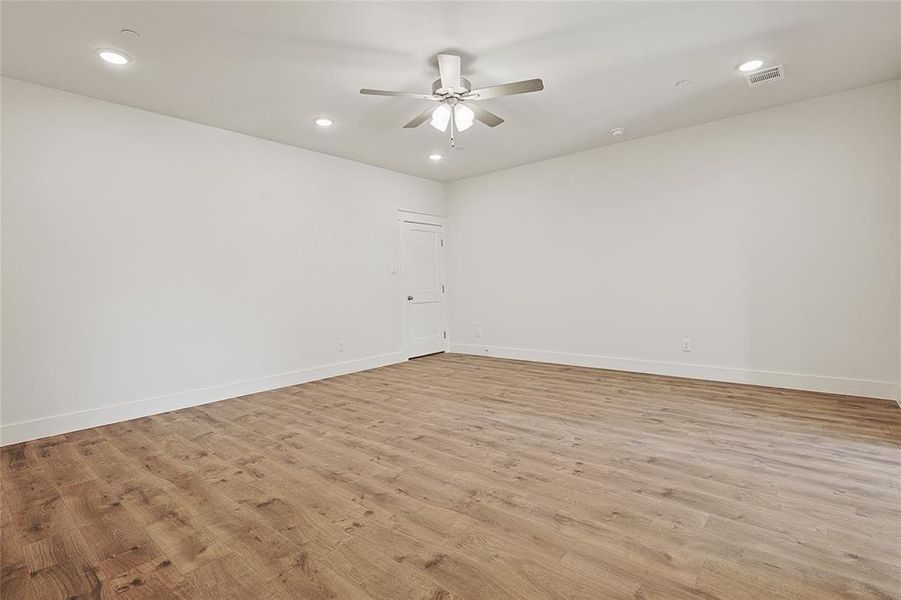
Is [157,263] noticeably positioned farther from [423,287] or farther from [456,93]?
[423,287]

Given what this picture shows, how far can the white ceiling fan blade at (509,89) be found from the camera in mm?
2861

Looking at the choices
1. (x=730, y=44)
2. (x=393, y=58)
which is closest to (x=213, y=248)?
(x=393, y=58)

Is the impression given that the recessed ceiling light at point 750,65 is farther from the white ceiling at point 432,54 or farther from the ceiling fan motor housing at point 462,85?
the ceiling fan motor housing at point 462,85

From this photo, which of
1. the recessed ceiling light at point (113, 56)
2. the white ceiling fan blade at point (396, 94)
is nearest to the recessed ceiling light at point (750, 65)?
the white ceiling fan blade at point (396, 94)

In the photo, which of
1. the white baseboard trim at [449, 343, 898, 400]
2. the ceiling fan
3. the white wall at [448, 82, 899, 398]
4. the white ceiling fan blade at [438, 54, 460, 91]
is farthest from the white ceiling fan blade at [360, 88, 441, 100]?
the white baseboard trim at [449, 343, 898, 400]

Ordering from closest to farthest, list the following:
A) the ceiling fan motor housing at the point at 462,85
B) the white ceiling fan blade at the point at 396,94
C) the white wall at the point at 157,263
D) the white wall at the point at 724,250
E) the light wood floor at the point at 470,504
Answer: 1. the light wood floor at the point at 470,504
2. the white ceiling fan blade at the point at 396,94
3. the ceiling fan motor housing at the point at 462,85
4. the white wall at the point at 157,263
5. the white wall at the point at 724,250

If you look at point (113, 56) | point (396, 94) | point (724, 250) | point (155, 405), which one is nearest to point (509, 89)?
point (396, 94)

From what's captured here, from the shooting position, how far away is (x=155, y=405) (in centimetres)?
390

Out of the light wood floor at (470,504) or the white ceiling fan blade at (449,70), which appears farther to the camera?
the white ceiling fan blade at (449,70)

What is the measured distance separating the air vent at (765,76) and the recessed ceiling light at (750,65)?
7 centimetres

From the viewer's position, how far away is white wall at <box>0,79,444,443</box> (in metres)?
3.31

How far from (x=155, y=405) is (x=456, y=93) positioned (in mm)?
3974

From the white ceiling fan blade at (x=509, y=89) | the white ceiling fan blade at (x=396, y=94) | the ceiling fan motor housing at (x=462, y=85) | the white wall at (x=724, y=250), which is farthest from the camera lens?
the white wall at (x=724, y=250)

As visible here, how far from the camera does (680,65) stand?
3281 millimetres
